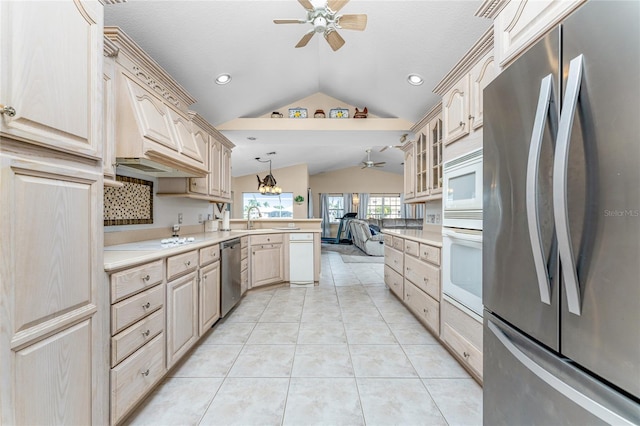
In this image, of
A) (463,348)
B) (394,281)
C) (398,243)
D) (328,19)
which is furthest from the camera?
(394,281)

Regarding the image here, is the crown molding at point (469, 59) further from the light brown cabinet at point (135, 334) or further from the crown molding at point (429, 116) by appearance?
the light brown cabinet at point (135, 334)

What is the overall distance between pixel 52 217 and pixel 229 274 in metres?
2.03

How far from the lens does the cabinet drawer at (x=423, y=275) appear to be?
2293 mm

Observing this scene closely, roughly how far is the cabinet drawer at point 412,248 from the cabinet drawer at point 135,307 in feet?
7.08

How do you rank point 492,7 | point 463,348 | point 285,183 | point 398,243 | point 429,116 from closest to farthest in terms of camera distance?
point 492,7 < point 463,348 < point 429,116 < point 398,243 < point 285,183

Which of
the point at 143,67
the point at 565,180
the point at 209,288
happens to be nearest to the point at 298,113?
the point at 143,67

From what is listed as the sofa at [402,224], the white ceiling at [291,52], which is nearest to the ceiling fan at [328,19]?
the white ceiling at [291,52]

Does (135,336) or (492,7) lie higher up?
(492,7)

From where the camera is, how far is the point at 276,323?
281 cm

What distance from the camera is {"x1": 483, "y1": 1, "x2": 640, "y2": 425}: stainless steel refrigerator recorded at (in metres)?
0.60

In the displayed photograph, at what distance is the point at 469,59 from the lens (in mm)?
1931

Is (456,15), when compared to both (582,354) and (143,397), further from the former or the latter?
(143,397)

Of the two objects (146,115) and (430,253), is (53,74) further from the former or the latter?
(430,253)

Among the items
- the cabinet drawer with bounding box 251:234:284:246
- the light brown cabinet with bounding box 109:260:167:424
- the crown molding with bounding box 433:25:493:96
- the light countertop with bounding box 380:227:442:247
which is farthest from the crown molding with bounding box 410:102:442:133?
the light brown cabinet with bounding box 109:260:167:424
